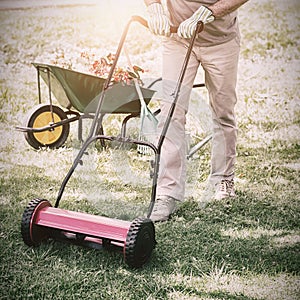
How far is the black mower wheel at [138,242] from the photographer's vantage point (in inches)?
83.8

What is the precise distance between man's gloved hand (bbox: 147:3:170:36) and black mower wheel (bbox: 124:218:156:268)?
A: 846 mm

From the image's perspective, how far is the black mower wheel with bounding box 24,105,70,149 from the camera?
12.2 feet

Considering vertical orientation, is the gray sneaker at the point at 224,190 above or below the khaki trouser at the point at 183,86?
below

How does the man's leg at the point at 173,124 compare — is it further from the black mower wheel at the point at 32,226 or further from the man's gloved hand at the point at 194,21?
the black mower wheel at the point at 32,226

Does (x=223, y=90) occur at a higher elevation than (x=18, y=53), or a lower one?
higher

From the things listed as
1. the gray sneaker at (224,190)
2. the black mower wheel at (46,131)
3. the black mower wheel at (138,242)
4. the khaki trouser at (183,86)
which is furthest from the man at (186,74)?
the black mower wheel at (46,131)

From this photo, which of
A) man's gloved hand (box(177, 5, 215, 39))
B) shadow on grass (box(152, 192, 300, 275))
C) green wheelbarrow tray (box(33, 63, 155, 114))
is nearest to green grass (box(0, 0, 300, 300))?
shadow on grass (box(152, 192, 300, 275))

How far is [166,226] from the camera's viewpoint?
2643 millimetres

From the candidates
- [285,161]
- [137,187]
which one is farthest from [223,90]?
[285,161]

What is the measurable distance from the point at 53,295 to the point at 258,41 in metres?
5.41

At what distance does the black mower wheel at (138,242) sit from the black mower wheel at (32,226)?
0.39m

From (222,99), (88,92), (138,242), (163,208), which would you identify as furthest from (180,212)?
(88,92)

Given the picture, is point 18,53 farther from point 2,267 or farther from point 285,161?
point 2,267

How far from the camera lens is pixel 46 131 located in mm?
3773
